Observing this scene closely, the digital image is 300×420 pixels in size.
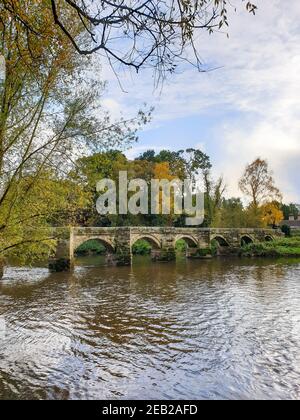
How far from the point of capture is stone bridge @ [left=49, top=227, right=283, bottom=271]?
2362cm

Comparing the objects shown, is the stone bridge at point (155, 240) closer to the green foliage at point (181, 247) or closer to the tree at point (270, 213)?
the tree at point (270, 213)

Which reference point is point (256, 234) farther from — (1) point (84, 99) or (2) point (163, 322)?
(1) point (84, 99)

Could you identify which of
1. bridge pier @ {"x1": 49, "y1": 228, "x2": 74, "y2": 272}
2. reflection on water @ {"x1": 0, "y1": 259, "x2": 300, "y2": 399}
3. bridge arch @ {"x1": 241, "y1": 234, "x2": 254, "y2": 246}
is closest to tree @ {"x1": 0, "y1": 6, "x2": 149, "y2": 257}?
reflection on water @ {"x1": 0, "y1": 259, "x2": 300, "y2": 399}

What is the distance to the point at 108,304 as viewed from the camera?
1302 centimetres

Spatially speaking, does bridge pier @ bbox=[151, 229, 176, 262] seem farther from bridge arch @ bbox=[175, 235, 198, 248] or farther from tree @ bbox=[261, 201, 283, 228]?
tree @ bbox=[261, 201, 283, 228]

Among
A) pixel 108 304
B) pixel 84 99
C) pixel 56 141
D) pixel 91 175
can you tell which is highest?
pixel 84 99

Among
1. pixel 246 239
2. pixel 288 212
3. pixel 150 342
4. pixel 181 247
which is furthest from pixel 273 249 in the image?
pixel 288 212

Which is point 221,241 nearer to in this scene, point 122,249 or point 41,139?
point 122,249

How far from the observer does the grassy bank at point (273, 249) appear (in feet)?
115

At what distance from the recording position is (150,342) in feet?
27.8

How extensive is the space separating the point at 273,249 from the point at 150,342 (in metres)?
29.5
